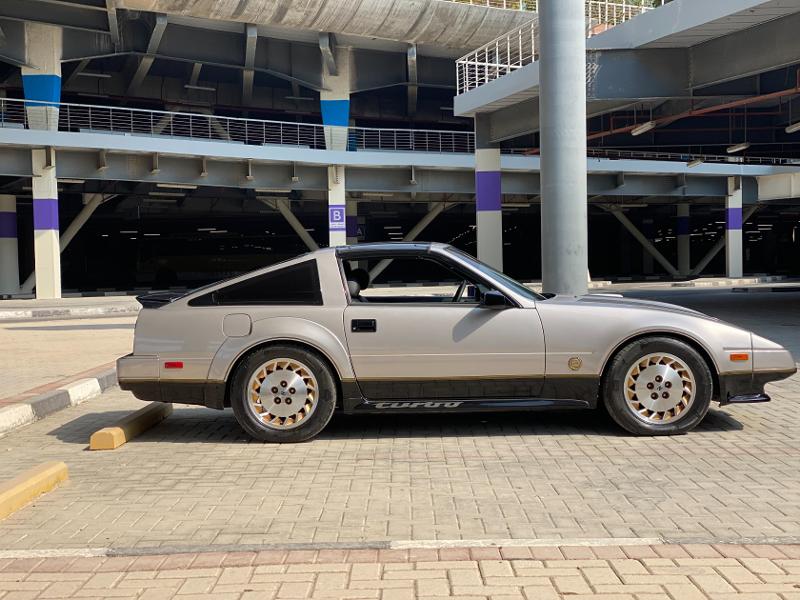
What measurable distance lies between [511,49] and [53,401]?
57.2ft

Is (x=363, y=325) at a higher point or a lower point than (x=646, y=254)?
lower

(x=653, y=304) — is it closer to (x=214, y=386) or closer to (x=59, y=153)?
(x=214, y=386)

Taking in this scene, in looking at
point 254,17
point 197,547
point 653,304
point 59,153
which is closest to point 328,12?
point 254,17

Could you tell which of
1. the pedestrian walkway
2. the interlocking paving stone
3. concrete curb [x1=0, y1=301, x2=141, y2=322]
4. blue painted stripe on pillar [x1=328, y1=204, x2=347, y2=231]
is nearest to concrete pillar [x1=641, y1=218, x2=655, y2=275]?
blue painted stripe on pillar [x1=328, y1=204, x2=347, y2=231]

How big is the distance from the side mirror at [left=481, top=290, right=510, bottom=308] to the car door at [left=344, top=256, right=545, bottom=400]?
1.6 inches

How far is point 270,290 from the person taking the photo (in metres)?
6.07

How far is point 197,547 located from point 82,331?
46.1 ft

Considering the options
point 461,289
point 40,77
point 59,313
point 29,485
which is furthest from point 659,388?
point 40,77

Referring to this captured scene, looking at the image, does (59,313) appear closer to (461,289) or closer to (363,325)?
(461,289)

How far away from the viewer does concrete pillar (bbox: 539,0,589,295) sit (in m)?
11.5

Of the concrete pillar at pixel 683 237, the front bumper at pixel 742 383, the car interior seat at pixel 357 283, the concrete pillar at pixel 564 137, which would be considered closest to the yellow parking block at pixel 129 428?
the car interior seat at pixel 357 283

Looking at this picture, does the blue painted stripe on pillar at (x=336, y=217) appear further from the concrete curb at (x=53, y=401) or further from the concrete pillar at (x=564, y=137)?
the concrete curb at (x=53, y=401)

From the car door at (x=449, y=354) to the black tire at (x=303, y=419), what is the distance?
270 millimetres

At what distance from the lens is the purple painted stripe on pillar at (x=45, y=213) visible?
27.4 metres
